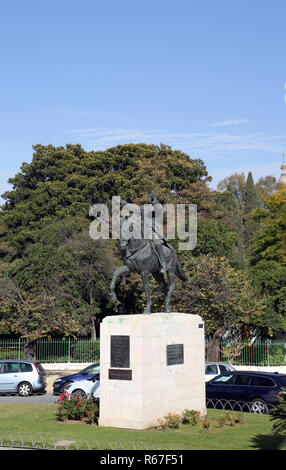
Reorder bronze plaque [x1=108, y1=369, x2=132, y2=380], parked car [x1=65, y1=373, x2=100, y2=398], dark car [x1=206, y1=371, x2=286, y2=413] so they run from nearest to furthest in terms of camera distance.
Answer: bronze plaque [x1=108, y1=369, x2=132, y2=380] → dark car [x1=206, y1=371, x2=286, y2=413] → parked car [x1=65, y1=373, x2=100, y2=398]

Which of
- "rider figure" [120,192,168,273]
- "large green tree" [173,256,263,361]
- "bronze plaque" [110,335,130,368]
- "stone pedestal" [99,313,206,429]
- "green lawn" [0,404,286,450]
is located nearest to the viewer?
"green lawn" [0,404,286,450]

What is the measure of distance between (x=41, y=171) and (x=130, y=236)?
36.1 m

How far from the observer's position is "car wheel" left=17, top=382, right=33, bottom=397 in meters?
25.5

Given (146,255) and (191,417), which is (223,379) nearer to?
(191,417)

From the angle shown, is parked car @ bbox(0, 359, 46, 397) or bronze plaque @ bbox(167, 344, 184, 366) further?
parked car @ bbox(0, 359, 46, 397)

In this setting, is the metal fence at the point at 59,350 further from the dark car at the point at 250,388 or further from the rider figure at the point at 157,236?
the rider figure at the point at 157,236

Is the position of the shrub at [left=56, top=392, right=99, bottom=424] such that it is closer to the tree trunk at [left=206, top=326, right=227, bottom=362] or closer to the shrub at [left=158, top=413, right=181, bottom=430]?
the shrub at [left=158, top=413, right=181, bottom=430]

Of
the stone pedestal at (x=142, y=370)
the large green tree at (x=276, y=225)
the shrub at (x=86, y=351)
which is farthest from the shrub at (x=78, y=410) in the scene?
the shrub at (x=86, y=351)

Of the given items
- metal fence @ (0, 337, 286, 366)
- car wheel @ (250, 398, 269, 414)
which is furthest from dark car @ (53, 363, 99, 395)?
metal fence @ (0, 337, 286, 366)

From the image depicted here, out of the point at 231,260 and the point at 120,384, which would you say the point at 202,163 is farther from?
the point at 120,384

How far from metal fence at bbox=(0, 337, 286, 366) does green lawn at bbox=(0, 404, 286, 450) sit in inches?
689

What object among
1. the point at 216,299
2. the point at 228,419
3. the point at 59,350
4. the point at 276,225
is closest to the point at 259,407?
the point at 228,419

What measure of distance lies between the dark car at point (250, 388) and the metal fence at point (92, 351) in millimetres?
13584
